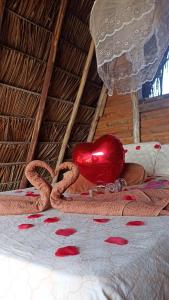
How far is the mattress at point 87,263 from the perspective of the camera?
1.94 ft

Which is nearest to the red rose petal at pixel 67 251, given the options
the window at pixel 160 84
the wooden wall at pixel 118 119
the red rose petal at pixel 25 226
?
the red rose petal at pixel 25 226

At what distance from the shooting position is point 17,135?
2.85 meters

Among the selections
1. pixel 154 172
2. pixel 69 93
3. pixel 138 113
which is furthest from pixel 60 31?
pixel 154 172

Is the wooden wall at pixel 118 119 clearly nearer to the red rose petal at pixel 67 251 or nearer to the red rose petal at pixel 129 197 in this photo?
the red rose petal at pixel 129 197

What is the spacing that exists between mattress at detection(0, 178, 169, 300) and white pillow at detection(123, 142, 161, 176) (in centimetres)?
163

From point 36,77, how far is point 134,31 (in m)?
1.56

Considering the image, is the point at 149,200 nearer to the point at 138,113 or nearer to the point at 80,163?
the point at 80,163

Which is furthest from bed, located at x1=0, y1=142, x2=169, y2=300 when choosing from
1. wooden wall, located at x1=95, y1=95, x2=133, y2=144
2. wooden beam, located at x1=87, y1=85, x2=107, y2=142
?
wooden beam, located at x1=87, y1=85, x2=107, y2=142

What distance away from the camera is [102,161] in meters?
1.78

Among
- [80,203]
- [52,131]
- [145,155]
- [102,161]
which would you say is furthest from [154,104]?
[80,203]

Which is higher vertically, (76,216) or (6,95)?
(6,95)

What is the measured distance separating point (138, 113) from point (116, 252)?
2.71 meters

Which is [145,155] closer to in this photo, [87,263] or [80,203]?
[80,203]

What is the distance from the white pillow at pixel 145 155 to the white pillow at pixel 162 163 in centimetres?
4
